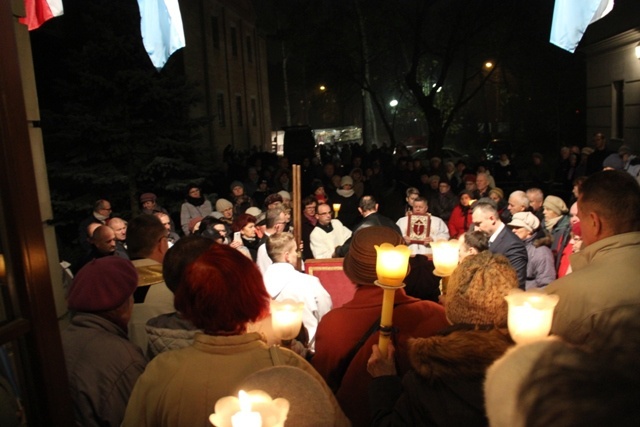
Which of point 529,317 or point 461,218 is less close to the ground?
point 529,317

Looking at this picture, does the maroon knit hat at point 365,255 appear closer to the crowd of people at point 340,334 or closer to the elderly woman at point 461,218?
the crowd of people at point 340,334

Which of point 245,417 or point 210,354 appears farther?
point 210,354

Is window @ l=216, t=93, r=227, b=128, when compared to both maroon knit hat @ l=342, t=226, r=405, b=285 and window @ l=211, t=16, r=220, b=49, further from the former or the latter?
maroon knit hat @ l=342, t=226, r=405, b=285

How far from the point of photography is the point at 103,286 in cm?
306

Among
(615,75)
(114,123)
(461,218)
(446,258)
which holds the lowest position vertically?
(461,218)

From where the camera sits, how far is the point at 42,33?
14602 millimetres

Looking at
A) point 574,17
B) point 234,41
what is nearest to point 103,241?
point 574,17

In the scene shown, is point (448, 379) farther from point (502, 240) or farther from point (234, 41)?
point (234, 41)

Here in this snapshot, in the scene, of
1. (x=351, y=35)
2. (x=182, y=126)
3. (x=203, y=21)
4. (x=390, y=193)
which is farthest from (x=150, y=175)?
(x=351, y=35)

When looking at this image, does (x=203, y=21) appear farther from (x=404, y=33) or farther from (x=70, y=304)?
(x=70, y=304)

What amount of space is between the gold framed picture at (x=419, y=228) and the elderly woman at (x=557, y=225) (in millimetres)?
1748

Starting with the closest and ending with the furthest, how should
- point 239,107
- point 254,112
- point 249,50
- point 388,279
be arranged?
point 388,279
point 239,107
point 249,50
point 254,112

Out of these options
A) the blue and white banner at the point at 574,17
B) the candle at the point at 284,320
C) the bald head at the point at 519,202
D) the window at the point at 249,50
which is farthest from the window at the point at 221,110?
the candle at the point at 284,320

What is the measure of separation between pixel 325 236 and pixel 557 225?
3142 millimetres
